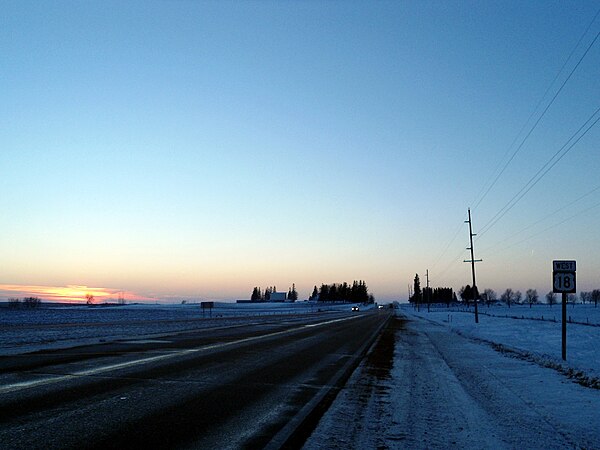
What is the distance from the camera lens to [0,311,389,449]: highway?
632 cm

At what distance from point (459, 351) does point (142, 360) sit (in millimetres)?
12587

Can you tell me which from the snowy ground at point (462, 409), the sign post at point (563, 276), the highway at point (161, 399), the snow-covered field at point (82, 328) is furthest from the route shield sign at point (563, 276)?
the snow-covered field at point (82, 328)

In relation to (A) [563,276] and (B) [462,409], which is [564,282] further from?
(B) [462,409]

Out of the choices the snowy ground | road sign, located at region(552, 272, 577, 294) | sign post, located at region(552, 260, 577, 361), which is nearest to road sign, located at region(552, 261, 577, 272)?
sign post, located at region(552, 260, 577, 361)

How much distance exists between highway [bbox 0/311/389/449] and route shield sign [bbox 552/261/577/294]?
7050 millimetres

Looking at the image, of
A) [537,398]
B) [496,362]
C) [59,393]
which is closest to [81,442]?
[59,393]

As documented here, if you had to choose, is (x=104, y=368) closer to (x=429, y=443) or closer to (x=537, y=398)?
(x=429, y=443)

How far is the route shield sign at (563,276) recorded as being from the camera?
1606 centimetres

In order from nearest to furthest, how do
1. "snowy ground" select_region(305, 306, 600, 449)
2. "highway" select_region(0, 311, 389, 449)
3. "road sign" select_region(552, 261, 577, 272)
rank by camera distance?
1. "highway" select_region(0, 311, 389, 449)
2. "snowy ground" select_region(305, 306, 600, 449)
3. "road sign" select_region(552, 261, 577, 272)

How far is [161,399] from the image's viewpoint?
873 centimetres

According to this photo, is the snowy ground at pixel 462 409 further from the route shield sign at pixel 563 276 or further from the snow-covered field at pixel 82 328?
the snow-covered field at pixel 82 328

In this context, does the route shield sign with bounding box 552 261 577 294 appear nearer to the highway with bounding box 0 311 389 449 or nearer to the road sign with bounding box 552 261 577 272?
the road sign with bounding box 552 261 577 272

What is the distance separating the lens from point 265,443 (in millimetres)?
6188

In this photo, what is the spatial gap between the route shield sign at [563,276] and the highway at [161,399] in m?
7.05
